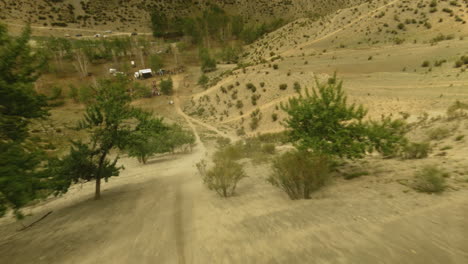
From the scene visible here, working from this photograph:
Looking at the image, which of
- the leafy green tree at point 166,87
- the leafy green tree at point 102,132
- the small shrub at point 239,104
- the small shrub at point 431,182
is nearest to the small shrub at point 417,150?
the small shrub at point 431,182

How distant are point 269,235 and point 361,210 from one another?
8.37 ft

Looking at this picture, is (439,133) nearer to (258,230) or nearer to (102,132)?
(258,230)

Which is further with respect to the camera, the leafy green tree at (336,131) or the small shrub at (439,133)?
the small shrub at (439,133)

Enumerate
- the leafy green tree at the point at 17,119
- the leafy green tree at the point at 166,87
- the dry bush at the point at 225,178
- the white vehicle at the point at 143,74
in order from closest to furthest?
1. the leafy green tree at the point at 17,119
2. the dry bush at the point at 225,178
3. the leafy green tree at the point at 166,87
4. the white vehicle at the point at 143,74

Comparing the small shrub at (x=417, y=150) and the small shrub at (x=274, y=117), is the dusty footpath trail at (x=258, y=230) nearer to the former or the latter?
the small shrub at (x=417, y=150)

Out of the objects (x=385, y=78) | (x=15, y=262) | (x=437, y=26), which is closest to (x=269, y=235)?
(x=15, y=262)

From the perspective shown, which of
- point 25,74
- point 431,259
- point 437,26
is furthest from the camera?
point 437,26

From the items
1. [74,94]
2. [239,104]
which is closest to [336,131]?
[239,104]

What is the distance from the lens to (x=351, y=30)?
147 ft

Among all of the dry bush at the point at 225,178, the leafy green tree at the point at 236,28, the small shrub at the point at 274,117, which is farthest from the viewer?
the leafy green tree at the point at 236,28

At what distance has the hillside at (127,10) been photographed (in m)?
86.8

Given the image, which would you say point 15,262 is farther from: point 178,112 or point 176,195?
point 178,112

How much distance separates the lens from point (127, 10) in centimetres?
10481

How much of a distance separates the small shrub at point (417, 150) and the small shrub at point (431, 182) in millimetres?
2404
